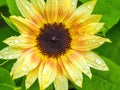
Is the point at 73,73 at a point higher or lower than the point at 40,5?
lower

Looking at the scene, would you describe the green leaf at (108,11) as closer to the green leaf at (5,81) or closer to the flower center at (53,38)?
the flower center at (53,38)

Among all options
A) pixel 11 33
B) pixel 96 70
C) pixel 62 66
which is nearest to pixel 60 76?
pixel 62 66

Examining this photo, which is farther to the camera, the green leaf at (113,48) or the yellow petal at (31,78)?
the green leaf at (113,48)

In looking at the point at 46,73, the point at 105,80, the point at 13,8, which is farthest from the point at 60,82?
the point at 13,8

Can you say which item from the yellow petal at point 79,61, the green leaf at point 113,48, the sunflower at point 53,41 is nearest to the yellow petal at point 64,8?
the sunflower at point 53,41

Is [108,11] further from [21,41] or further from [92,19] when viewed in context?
[21,41]
